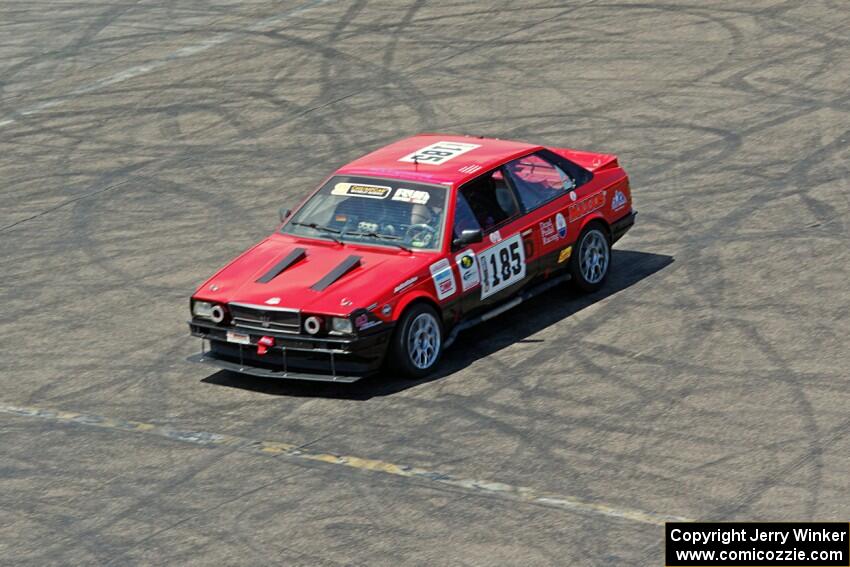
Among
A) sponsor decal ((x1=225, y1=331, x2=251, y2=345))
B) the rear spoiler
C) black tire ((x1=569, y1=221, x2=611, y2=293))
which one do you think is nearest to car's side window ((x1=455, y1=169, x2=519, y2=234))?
black tire ((x1=569, y1=221, x2=611, y2=293))

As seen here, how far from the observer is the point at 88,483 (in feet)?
32.1

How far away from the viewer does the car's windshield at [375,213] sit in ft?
38.5

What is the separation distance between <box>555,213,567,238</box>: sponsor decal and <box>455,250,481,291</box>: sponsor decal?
1.13m

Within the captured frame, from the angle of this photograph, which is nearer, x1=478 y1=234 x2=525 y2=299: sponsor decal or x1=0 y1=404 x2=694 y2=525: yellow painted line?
x1=0 y1=404 x2=694 y2=525: yellow painted line

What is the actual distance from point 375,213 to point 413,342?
4.38 feet

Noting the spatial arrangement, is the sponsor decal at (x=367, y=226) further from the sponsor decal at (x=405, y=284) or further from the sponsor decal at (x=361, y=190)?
the sponsor decal at (x=405, y=284)

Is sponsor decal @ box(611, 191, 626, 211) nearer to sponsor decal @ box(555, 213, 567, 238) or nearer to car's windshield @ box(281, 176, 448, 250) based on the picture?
sponsor decal @ box(555, 213, 567, 238)

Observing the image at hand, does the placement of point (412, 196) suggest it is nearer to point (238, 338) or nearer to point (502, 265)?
point (502, 265)

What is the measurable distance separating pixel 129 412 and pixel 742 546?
4.94 metres

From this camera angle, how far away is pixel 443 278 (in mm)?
11453

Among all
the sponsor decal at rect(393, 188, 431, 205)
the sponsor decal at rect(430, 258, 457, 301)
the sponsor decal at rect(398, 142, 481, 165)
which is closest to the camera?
the sponsor decal at rect(430, 258, 457, 301)

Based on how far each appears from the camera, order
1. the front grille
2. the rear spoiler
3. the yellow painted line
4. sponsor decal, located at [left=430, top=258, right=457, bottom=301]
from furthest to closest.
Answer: the rear spoiler, sponsor decal, located at [left=430, top=258, right=457, bottom=301], the front grille, the yellow painted line

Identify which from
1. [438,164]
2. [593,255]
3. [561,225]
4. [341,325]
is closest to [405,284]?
[341,325]

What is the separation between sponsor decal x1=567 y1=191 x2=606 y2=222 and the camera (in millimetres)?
12758
